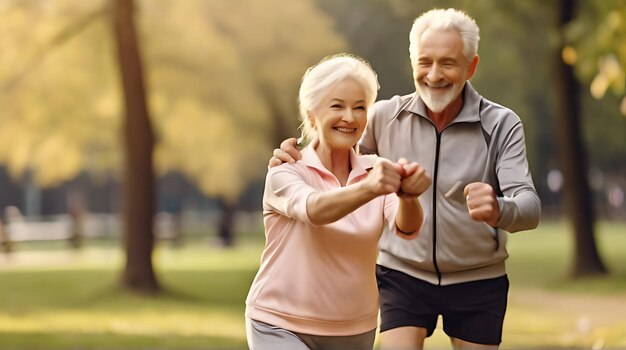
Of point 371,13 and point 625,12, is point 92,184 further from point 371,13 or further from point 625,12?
point 625,12

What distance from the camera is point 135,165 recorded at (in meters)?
14.3

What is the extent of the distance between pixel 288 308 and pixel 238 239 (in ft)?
67.6

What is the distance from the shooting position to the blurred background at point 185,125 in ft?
46.0

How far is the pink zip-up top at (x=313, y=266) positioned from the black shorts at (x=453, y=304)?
2.65 ft

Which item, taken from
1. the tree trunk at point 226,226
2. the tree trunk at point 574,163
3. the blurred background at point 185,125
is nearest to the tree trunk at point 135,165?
the blurred background at point 185,125

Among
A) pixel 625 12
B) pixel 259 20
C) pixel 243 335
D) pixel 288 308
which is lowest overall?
pixel 243 335

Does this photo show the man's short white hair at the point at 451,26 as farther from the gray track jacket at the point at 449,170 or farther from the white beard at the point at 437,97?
the gray track jacket at the point at 449,170

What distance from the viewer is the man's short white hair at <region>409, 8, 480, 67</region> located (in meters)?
3.69

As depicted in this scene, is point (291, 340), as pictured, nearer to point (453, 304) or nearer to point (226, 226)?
point (453, 304)

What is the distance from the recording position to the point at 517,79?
21.1 metres

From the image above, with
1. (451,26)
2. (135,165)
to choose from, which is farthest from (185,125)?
(451,26)

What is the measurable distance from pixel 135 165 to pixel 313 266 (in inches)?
446

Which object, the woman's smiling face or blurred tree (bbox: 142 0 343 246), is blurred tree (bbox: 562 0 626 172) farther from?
the woman's smiling face

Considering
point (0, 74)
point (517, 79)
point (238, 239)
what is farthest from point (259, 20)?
point (238, 239)
